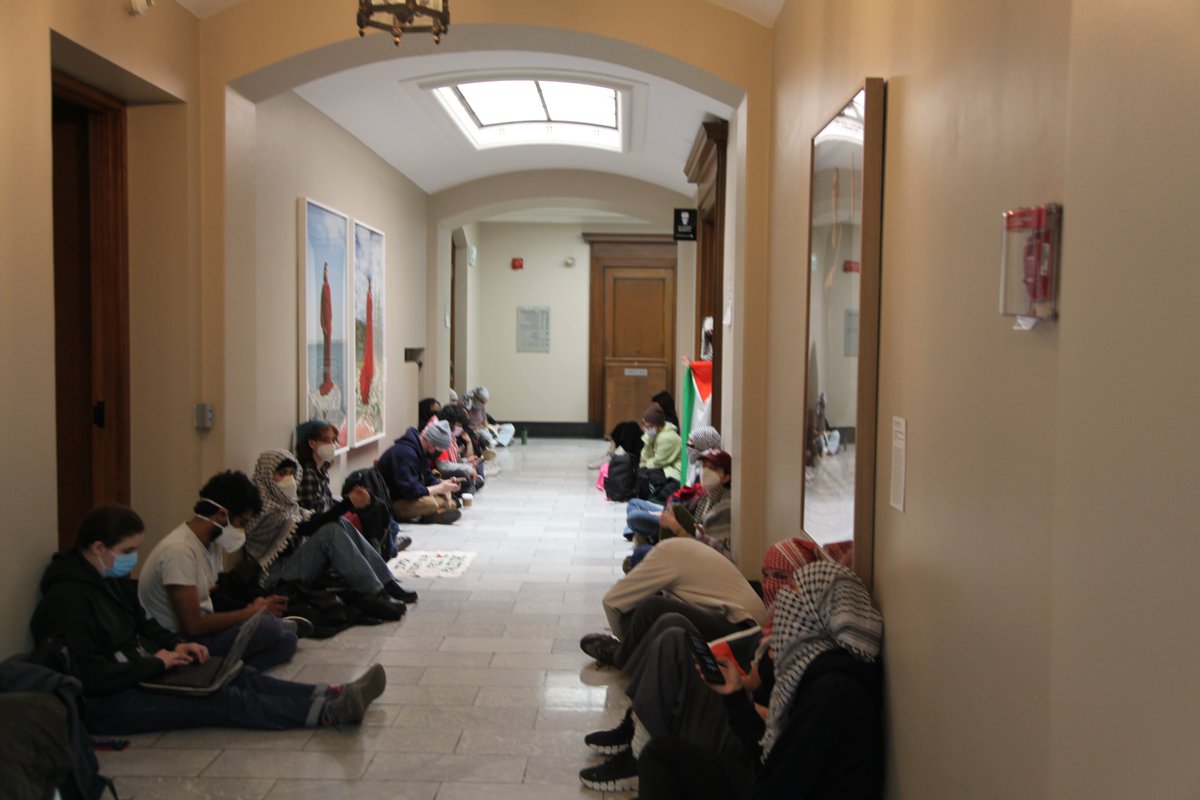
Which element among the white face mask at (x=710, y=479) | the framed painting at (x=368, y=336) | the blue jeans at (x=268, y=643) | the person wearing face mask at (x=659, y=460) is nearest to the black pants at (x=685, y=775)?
the blue jeans at (x=268, y=643)

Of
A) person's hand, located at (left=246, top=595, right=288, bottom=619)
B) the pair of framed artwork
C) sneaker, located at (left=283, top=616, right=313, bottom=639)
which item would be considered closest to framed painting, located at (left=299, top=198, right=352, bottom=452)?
the pair of framed artwork

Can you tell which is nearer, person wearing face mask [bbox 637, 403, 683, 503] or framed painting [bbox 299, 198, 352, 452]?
framed painting [bbox 299, 198, 352, 452]

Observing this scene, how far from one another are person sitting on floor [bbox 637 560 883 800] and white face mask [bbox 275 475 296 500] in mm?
3704

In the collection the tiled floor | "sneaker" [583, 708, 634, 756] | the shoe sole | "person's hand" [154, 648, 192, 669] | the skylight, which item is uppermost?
the skylight

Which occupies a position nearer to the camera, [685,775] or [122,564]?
[685,775]

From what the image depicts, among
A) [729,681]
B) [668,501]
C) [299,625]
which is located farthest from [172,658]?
[668,501]

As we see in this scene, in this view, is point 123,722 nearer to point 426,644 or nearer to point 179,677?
point 179,677

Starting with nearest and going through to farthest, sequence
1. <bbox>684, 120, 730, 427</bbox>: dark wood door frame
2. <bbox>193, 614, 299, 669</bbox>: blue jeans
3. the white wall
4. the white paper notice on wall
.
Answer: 1. the white paper notice on wall
2. <bbox>193, 614, 299, 669</bbox>: blue jeans
3. <bbox>684, 120, 730, 427</bbox>: dark wood door frame
4. the white wall

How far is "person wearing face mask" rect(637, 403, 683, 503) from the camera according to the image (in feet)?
34.4

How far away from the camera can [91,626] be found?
4.16m

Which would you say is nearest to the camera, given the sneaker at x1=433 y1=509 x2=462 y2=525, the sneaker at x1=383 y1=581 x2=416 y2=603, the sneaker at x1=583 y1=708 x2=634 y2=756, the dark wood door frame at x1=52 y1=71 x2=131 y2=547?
the sneaker at x1=583 y1=708 x2=634 y2=756

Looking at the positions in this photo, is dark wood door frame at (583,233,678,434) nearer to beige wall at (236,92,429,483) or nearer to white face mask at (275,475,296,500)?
beige wall at (236,92,429,483)

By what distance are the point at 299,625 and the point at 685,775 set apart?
328 centimetres

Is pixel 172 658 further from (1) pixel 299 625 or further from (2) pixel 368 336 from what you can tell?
(2) pixel 368 336
